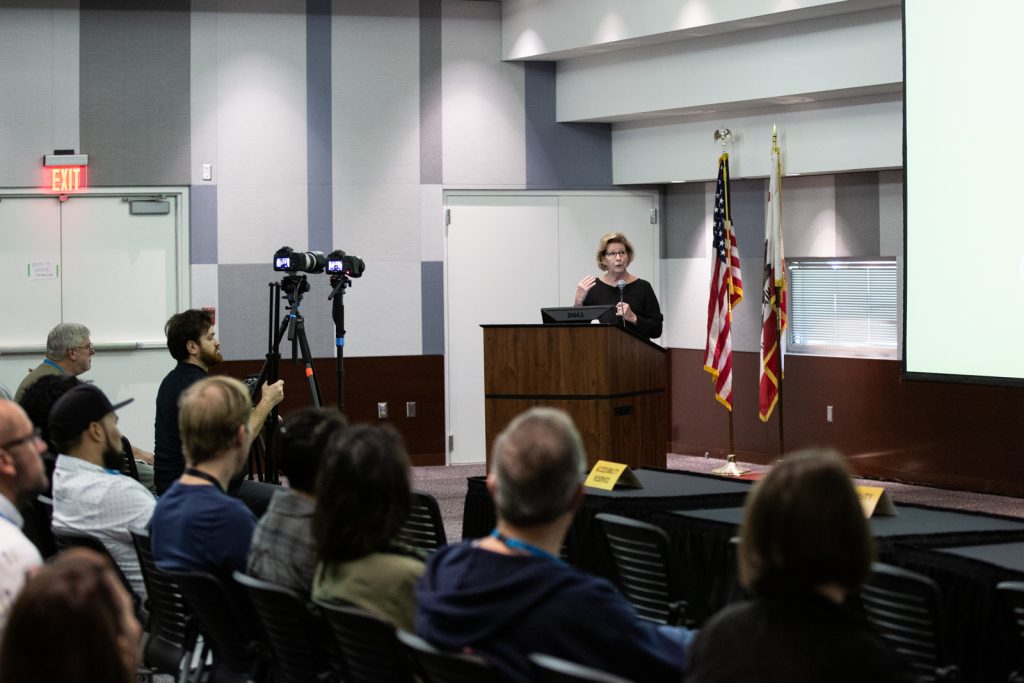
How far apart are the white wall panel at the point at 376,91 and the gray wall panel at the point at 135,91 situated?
1.15m

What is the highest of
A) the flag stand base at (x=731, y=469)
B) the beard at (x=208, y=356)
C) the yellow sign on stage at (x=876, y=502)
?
the beard at (x=208, y=356)

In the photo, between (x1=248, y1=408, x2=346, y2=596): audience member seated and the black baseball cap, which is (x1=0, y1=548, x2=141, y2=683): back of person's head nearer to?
(x1=248, y1=408, x2=346, y2=596): audience member seated

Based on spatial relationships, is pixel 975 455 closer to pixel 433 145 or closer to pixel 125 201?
pixel 433 145

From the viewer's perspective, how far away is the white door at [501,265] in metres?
9.55

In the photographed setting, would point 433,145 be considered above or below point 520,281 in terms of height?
above

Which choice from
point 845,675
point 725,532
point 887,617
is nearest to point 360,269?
point 725,532

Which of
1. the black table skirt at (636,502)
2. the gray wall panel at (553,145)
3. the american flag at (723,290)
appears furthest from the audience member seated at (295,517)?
the gray wall panel at (553,145)

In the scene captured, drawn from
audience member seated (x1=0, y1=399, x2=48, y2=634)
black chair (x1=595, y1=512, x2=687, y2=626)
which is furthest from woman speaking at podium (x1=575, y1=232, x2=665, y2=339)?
audience member seated (x1=0, y1=399, x2=48, y2=634)

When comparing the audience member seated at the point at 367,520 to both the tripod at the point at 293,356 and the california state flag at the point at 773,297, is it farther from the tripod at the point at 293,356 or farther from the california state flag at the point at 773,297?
the california state flag at the point at 773,297

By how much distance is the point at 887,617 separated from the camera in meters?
2.92

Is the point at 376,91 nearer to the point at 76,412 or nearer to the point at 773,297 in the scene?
the point at 773,297

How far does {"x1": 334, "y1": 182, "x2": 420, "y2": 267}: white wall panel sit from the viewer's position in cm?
934

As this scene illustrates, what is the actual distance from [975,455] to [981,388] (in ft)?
1.47

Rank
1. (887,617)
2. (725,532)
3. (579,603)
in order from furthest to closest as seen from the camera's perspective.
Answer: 1. (725,532)
2. (887,617)
3. (579,603)
